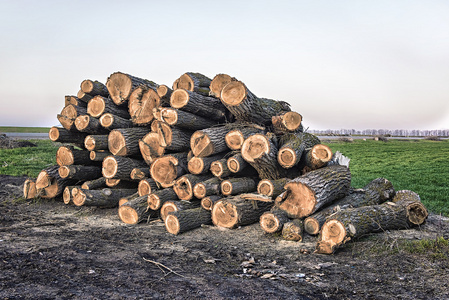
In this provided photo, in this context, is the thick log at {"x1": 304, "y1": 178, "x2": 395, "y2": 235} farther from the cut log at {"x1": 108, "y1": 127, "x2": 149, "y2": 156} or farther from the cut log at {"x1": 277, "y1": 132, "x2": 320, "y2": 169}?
the cut log at {"x1": 108, "y1": 127, "x2": 149, "y2": 156}

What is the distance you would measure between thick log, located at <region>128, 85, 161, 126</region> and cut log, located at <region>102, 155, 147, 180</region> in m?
0.99

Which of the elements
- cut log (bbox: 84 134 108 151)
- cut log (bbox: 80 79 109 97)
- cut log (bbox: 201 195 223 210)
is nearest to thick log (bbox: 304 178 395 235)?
cut log (bbox: 201 195 223 210)

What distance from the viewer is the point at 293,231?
536 cm

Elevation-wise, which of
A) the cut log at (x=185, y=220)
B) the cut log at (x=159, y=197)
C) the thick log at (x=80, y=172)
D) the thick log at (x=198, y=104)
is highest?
the thick log at (x=198, y=104)

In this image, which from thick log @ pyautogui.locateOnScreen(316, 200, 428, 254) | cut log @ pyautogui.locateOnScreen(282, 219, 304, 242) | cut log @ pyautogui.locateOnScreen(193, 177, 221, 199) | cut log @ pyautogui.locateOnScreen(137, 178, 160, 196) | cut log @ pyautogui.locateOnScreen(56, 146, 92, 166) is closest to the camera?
thick log @ pyautogui.locateOnScreen(316, 200, 428, 254)

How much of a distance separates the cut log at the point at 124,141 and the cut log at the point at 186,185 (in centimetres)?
157

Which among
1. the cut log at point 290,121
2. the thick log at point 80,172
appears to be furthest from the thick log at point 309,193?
the thick log at point 80,172

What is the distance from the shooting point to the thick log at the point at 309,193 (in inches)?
219

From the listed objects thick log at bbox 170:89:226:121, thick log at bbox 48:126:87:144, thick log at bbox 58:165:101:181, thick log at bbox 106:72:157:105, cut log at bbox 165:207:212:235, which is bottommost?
cut log at bbox 165:207:212:235

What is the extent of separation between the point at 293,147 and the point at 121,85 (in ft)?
15.0

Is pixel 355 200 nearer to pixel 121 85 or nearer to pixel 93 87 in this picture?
pixel 121 85

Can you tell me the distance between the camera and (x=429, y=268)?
4102 mm

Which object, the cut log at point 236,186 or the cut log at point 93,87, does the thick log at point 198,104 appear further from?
the cut log at point 93,87

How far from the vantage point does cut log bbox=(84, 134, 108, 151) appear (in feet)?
24.9
